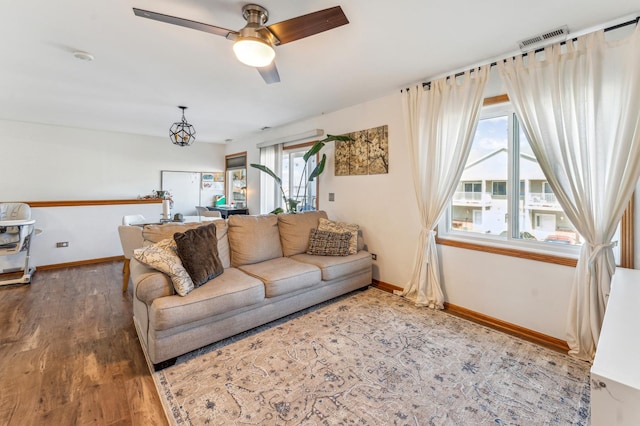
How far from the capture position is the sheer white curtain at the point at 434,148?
8.97 ft

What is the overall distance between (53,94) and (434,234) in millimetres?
4850

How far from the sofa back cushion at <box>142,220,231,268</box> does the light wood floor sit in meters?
0.89

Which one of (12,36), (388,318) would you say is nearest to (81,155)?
(12,36)

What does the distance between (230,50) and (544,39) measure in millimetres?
2518

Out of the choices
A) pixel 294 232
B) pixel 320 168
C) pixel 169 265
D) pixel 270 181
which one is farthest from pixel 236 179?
pixel 169 265

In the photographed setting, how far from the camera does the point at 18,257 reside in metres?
4.30

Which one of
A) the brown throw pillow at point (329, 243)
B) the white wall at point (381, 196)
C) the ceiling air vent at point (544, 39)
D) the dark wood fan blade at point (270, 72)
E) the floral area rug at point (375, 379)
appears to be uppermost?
the ceiling air vent at point (544, 39)

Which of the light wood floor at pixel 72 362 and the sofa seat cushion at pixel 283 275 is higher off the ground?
the sofa seat cushion at pixel 283 275

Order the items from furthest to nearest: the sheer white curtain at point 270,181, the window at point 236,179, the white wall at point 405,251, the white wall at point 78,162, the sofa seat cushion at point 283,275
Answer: the window at point 236,179 → the sheer white curtain at point 270,181 → the white wall at point 78,162 → the sofa seat cushion at point 283,275 → the white wall at point 405,251

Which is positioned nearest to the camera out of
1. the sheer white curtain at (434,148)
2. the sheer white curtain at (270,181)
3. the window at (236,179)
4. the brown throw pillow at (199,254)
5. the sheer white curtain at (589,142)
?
the sheer white curtain at (589,142)

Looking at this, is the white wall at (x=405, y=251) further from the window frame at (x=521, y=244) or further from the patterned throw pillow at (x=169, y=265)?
the patterned throw pillow at (x=169, y=265)

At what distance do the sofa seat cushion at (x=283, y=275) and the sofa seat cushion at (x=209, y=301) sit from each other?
10 cm

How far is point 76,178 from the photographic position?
17.1 feet

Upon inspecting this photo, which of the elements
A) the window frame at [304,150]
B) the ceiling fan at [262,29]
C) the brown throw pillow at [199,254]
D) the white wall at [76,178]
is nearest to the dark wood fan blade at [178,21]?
the ceiling fan at [262,29]
